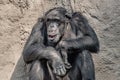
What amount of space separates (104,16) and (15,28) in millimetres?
832

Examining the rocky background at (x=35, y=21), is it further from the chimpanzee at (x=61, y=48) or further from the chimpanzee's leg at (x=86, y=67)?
the chimpanzee's leg at (x=86, y=67)

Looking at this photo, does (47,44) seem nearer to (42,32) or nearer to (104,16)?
(42,32)

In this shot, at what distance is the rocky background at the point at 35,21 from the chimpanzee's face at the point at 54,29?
61 cm

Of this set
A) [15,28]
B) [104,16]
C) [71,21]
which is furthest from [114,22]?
[15,28]

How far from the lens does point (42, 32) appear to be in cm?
486

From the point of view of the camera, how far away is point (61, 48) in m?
4.64

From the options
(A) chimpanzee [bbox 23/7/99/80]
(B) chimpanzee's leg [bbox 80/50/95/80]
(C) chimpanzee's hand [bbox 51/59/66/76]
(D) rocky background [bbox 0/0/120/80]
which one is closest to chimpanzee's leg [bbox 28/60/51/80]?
(A) chimpanzee [bbox 23/7/99/80]

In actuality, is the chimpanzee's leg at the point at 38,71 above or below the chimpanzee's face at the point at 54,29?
below

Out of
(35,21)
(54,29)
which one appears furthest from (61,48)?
(35,21)

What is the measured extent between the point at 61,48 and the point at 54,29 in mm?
168

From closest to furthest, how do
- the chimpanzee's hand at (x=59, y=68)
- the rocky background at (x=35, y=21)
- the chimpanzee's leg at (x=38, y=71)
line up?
the chimpanzee's hand at (x=59, y=68)
the chimpanzee's leg at (x=38, y=71)
the rocky background at (x=35, y=21)

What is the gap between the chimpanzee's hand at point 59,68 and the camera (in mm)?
4527

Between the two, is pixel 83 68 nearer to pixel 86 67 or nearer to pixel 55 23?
pixel 86 67

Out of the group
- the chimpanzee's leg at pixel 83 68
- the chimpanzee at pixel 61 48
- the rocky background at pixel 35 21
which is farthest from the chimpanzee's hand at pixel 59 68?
the rocky background at pixel 35 21
